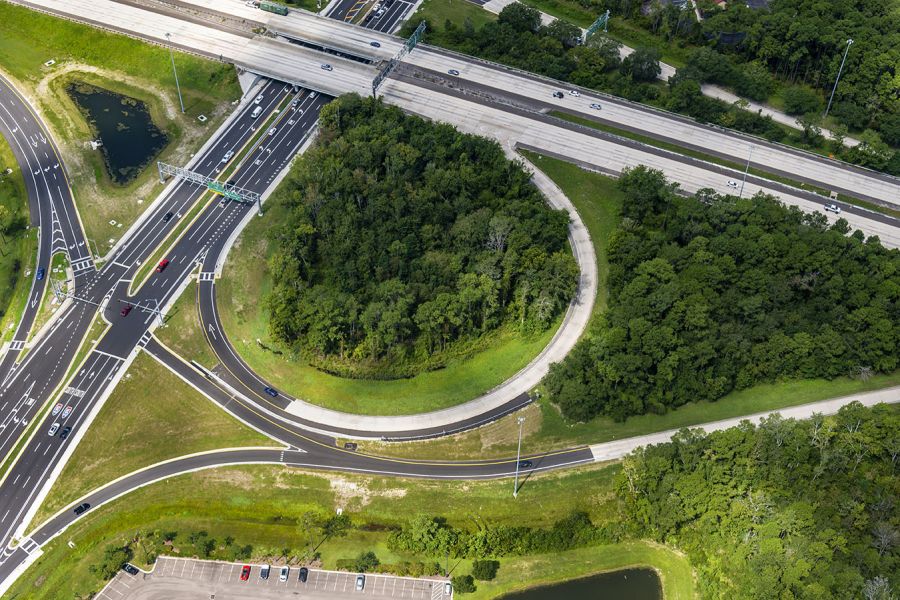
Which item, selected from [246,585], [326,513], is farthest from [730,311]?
[246,585]

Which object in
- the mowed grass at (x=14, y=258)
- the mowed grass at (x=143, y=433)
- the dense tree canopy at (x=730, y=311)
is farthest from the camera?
the mowed grass at (x=14, y=258)

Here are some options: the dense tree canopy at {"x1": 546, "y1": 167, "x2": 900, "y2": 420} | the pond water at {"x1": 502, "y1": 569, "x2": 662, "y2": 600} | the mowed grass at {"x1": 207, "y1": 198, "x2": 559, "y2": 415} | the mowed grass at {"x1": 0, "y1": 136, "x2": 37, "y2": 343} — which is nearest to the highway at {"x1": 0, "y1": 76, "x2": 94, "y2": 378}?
the mowed grass at {"x1": 0, "y1": 136, "x2": 37, "y2": 343}

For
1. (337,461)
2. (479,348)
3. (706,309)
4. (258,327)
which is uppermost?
(706,309)

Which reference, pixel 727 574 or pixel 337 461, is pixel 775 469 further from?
pixel 337 461

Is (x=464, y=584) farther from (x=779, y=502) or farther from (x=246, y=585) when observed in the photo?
(x=779, y=502)

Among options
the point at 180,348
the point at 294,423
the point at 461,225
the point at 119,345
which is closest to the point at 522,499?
the point at 294,423

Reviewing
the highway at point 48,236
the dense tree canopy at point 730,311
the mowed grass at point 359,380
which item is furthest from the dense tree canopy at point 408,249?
the highway at point 48,236

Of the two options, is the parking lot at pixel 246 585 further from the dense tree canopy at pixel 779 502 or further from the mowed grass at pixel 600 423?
the dense tree canopy at pixel 779 502

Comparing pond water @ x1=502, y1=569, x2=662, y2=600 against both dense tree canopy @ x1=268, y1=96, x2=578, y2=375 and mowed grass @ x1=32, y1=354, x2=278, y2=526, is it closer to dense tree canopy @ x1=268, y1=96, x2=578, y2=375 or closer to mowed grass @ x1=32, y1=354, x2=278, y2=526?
dense tree canopy @ x1=268, y1=96, x2=578, y2=375
